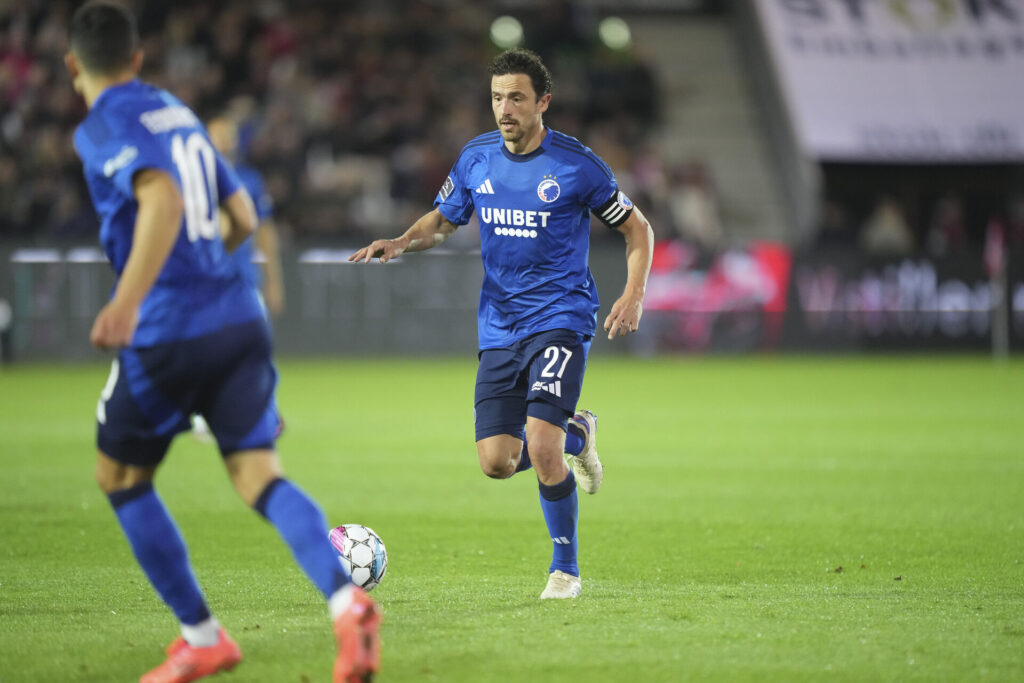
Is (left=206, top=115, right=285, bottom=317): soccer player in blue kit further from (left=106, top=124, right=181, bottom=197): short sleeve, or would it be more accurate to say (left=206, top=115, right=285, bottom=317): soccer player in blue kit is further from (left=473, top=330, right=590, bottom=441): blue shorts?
(left=106, top=124, right=181, bottom=197): short sleeve

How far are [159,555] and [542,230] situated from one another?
2.47m

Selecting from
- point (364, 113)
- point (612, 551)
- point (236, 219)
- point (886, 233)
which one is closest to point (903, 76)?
point (886, 233)

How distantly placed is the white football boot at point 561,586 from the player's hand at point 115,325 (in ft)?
8.01

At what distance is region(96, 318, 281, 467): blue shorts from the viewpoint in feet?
14.9

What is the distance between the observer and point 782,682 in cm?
461

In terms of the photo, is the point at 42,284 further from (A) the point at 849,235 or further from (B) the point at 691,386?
(A) the point at 849,235

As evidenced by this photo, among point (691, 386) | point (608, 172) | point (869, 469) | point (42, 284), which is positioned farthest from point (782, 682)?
point (42, 284)

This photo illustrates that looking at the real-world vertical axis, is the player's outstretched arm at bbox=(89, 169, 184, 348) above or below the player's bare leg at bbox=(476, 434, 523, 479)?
above

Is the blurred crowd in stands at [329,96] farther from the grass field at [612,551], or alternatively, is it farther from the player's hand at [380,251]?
the player's hand at [380,251]

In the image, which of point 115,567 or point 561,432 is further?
point 115,567

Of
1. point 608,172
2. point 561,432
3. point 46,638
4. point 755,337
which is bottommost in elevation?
point 755,337

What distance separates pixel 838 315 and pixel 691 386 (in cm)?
586

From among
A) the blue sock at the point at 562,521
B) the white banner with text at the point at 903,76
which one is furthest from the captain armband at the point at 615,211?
the white banner with text at the point at 903,76

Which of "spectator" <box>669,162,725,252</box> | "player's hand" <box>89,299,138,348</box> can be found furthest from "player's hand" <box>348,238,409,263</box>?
"spectator" <box>669,162,725,252</box>
